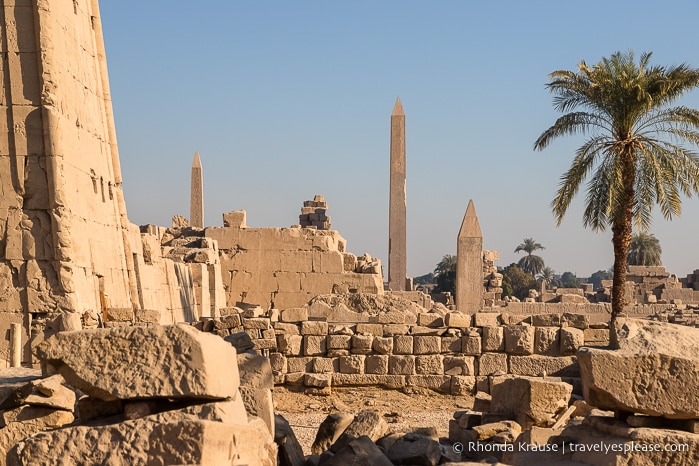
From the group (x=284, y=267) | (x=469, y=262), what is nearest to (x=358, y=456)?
(x=284, y=267)

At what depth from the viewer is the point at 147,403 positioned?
5.26m

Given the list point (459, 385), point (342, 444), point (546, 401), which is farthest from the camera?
point (459, 385)

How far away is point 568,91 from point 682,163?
2286 millimetres

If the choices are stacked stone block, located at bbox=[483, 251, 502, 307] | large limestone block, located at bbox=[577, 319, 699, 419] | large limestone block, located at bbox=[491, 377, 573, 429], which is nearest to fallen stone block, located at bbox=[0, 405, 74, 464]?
large limestone block, located at bbox=[577, 319, 699, 419]

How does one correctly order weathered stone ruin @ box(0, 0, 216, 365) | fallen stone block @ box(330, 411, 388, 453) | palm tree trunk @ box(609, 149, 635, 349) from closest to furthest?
fallen stone block @ box(330, 411, 388, 453) < weathered stone ruin @ box(0, 0, 216, 365) < palm tree trunk @ box(609, 149, 635, 349)

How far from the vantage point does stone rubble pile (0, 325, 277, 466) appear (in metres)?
4.98

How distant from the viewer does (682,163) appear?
15859 mm

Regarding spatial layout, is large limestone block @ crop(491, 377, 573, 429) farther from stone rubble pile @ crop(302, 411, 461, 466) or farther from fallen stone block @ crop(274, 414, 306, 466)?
fallen stone block @ crop(274, 414, 306, 466)

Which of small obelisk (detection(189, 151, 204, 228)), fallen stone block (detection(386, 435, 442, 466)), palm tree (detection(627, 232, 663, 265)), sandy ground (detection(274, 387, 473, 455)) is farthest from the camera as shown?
palm tree (detection(627, 232, 663, 265))

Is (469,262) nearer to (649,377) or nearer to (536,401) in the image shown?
(536,401)

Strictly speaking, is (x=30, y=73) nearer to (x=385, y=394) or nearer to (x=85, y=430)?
(x=385, y=394)

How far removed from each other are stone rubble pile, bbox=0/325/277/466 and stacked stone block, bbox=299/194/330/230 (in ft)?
79.5

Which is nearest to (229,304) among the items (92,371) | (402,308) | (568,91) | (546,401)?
(402,308)

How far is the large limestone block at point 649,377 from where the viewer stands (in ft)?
18.9
